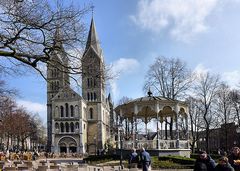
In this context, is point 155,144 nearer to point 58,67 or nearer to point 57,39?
point 58,67

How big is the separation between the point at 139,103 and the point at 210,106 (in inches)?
905

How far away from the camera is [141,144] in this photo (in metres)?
34.6

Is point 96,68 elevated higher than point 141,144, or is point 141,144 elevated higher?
point 96,68

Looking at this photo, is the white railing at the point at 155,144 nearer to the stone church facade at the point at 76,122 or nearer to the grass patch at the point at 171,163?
the grass patch at the point at 171,163

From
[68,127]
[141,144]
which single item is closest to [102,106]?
[68,127]

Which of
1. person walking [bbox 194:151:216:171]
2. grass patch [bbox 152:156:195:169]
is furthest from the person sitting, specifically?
grass patch [bbox 152:156:195:169]

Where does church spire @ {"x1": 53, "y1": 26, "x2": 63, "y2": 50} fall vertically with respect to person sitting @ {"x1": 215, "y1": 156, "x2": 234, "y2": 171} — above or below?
above

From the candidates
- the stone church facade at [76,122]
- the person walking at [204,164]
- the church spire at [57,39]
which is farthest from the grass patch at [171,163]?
the stone church facade at [76,122]

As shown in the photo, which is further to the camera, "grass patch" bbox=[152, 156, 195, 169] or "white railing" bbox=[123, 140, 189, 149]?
"white railing" bbox=[123, 140, 189, 149]

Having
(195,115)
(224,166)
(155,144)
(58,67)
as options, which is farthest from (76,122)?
(224,166)

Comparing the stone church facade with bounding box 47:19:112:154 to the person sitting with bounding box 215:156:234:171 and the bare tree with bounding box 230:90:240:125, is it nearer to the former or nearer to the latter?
the bare tree with bounding box 230:90:240:125

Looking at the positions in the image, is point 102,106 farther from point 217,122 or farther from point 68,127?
point 217,122

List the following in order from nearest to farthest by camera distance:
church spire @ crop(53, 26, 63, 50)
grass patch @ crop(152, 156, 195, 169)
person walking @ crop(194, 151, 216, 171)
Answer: person walking @ crop(194, 151, 216, 171) < church spire @ crop(53, 26, 63, 50) < grass patch @ crop(152, 156, 195, 169)

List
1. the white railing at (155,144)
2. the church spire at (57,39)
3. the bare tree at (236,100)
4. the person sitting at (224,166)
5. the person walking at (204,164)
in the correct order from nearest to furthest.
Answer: the person sitting at (224,166) < the person walking at (204,164) < the church spire at (57,39) < the white railing at (155,144) < the bare tree at (236,100)
